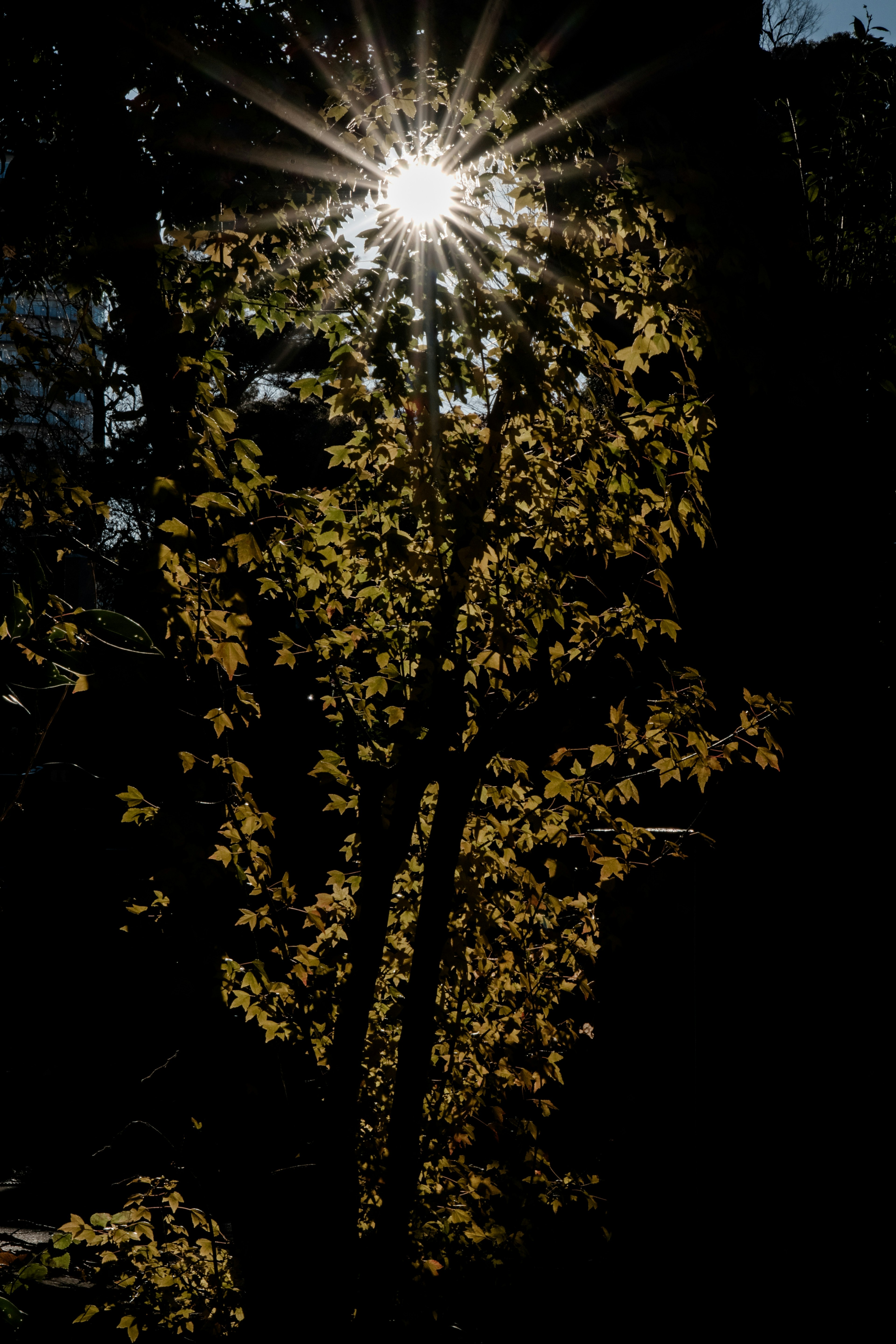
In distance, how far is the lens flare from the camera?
76.9 inches

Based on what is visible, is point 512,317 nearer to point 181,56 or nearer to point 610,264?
point 610,264

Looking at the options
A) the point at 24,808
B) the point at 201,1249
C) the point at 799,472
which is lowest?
the point at 201,1249

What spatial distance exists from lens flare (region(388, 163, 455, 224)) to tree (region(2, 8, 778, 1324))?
5 cm

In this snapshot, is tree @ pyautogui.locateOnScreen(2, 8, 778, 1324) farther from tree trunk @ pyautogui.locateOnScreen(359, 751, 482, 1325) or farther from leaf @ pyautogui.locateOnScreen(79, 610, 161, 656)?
leaf @ pyautogui.locateOnScreen(79, 610, 161, 656)

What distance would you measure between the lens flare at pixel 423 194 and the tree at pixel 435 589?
0.05m

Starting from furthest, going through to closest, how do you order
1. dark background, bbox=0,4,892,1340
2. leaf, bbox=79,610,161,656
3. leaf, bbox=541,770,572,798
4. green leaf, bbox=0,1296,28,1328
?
leaf, bbox=541,770,572,798
dark background, bbox=0,4,892,1340
leaf, bbox=79,610,161,656
green leaf, bbox=0,1296,28,1328

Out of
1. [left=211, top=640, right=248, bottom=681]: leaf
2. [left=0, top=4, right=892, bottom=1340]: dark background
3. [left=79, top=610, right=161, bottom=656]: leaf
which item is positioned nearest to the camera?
[left=79, top=610, right=161, bottom=656]: leaf

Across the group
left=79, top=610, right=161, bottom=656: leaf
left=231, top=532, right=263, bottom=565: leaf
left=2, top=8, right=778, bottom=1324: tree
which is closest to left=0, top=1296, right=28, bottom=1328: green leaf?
left=79, top=610, right=161, bottom=656: leaf

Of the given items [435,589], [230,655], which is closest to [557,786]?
[435,589]

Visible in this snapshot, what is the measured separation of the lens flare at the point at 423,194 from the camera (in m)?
1.95

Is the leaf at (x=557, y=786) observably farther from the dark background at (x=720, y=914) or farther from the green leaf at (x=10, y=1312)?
the green leaf at (x=10, y=1312)

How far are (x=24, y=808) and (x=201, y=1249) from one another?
1.70 meters

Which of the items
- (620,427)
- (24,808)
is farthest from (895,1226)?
(24,808)

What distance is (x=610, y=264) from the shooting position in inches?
82.3
